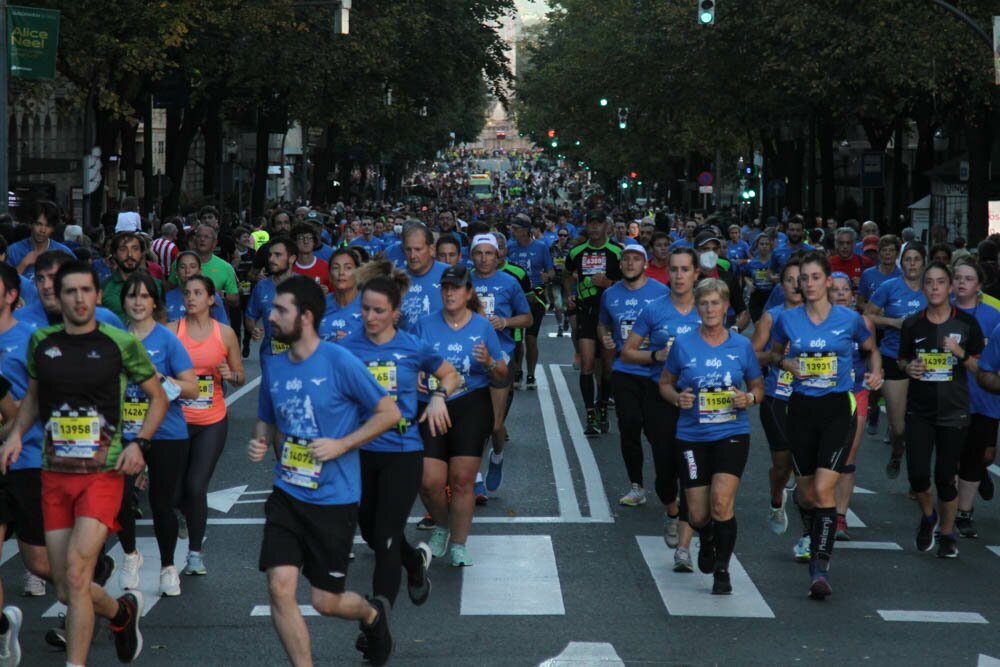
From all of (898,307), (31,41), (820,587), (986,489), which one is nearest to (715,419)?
(820,587)

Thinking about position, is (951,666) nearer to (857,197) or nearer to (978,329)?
(978,329)

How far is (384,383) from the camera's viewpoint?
889 centimetres

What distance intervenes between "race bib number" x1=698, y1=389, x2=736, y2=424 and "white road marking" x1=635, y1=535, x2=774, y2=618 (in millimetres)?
910

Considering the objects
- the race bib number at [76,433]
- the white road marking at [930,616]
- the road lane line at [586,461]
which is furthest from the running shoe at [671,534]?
the race bib number at [76,433]

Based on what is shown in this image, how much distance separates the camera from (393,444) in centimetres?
849

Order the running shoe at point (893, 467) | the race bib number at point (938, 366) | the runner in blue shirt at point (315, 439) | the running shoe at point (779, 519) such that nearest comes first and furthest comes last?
the runner in blue shirt at point (315, 439)
the running shoe at point (779, 519)
the race bib number at point (938, 366)
the running shoe at point (893, 467)

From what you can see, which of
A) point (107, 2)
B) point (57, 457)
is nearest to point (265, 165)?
point (107, 2)

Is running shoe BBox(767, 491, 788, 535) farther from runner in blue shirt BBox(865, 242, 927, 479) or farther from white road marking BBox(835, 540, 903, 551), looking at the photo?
runner in blue shirt BBox(865, 242, 927, 479)

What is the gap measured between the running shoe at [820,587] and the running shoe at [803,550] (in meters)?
0.99

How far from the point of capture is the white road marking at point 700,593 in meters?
9.33

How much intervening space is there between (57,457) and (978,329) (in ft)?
19.5

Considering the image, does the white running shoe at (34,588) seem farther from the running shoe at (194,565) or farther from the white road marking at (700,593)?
the white road marking at (700,593)

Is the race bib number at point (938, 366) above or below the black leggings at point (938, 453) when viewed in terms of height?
above

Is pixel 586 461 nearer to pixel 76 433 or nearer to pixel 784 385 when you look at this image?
pixel 784 385
